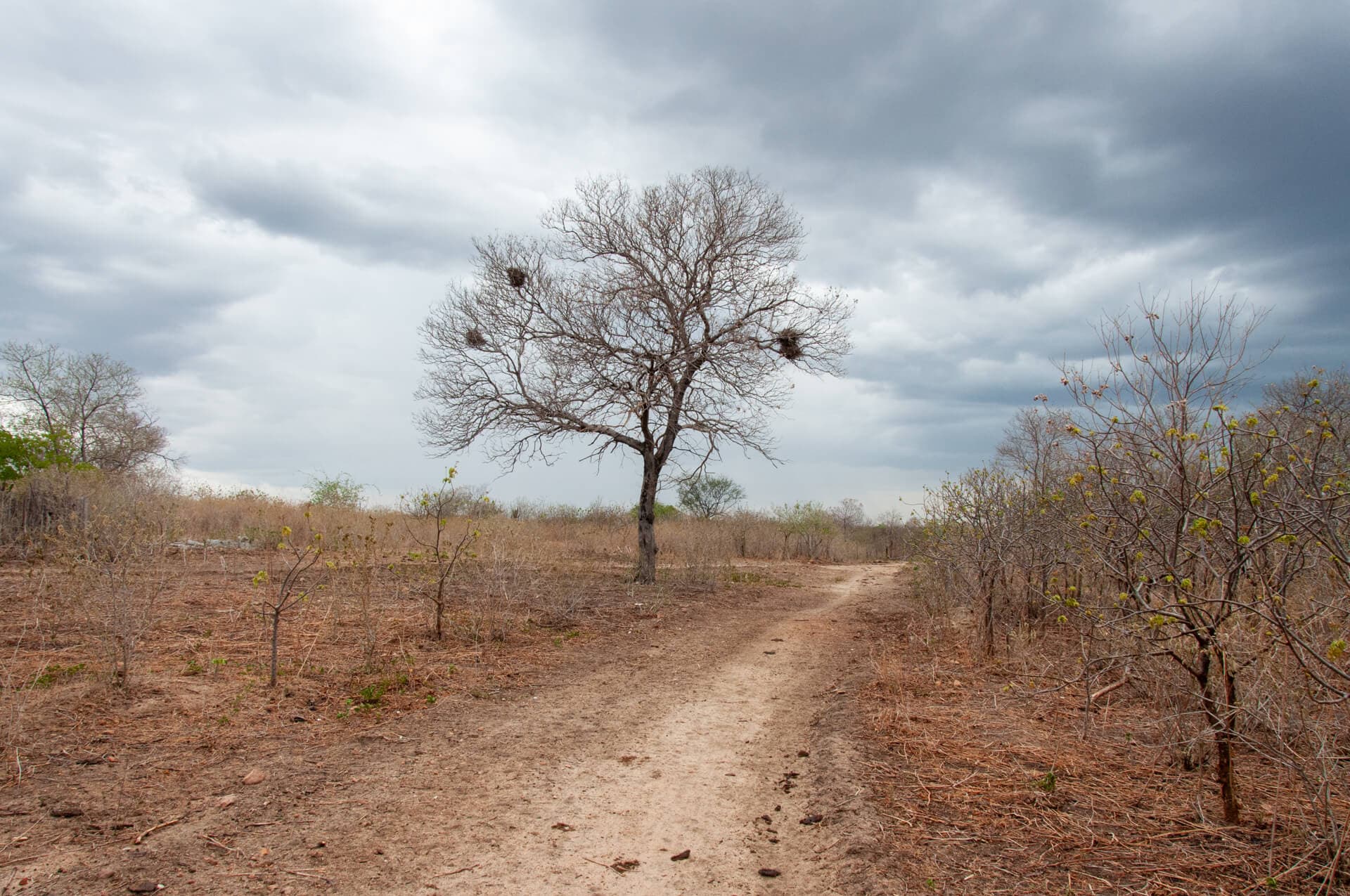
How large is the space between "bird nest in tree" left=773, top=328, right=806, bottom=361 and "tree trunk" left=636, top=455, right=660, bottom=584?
329 cm

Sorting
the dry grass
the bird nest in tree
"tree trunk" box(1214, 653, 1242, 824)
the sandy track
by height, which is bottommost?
the sandy track

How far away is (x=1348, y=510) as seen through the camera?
3.40 metres

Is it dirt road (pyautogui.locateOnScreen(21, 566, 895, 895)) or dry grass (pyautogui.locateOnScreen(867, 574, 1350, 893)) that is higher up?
dry grass (pyautogui.locateOnScreen(867, 574, 1350, 893))

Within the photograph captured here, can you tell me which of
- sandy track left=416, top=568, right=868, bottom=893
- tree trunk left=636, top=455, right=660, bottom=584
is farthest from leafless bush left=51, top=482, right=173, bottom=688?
tree trunk left=636, top=455, right=660, bottom=584

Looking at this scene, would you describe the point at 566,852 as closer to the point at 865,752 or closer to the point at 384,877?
the point at 384,877

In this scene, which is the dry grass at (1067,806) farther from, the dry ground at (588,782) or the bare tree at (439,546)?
the bare tree at (439,546)

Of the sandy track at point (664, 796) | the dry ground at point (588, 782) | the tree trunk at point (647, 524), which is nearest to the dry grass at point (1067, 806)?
the dry ground at point (588, 782)

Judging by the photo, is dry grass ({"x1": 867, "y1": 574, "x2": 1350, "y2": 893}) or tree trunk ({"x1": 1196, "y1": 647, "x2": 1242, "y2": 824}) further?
tree trunk ({"x1": 1196, "y1": 647, "x2": 1242, "y2": 824})

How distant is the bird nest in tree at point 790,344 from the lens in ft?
45.5

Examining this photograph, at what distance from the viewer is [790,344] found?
1401cm

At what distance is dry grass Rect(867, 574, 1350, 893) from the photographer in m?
3.16

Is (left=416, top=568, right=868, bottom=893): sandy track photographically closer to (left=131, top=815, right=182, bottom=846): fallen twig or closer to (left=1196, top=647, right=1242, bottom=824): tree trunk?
(left=131, top=815, right=182, bottom=846): fallen twig

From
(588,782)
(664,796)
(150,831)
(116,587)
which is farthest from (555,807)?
(116,587)

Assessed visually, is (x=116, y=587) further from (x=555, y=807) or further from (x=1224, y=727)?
(x=1224, y=727)
